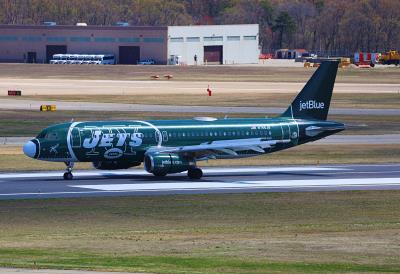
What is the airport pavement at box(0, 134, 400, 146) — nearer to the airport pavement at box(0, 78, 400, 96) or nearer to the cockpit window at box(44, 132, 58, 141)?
the cockpit window at box(44, 132, 58, 141)

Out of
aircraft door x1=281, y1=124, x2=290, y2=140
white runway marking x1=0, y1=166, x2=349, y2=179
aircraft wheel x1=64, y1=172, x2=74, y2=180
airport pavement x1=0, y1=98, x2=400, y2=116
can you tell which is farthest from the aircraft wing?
airport pavement x1=0, y1=98, x2=400, y2=116

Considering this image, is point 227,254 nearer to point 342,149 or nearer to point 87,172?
point 87,172

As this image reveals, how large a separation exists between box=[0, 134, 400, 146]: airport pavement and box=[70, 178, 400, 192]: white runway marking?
19.9 m

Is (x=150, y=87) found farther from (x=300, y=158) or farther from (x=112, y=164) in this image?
(x=112, y=164)

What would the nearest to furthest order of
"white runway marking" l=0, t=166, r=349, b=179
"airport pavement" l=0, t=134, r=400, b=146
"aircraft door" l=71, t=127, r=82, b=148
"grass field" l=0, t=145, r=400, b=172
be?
1. "aircraft door" l=71, t=127, r=82, b=148
2. "white runway marking" l=0, t=166, r=349, b=179
3. "grass field" l=0, t=145, r=400, b=172
4. "airport pavement" l=0, t=134, r=400, b=146

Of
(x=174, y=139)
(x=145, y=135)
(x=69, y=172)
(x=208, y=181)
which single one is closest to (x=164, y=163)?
(x=145, y=135)

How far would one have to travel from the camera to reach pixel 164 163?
181 feet

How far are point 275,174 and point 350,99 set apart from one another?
64027 millimetres

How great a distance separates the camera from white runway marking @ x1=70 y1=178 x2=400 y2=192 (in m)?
53.5

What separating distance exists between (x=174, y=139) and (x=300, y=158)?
1286 cm

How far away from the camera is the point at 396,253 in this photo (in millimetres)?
34000

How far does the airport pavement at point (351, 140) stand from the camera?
76.0 metres

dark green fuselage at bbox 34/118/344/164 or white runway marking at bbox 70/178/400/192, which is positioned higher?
dark green fuselage at bbox 34/118/344/164

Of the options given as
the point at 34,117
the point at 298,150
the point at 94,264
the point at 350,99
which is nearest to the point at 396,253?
the point at 94,264
